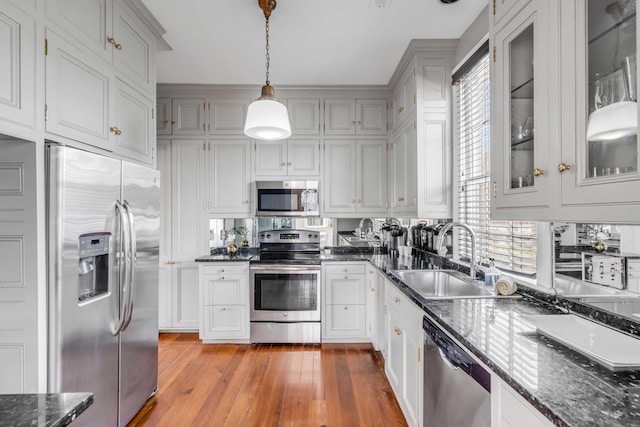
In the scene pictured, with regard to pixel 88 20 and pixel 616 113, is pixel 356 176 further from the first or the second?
pixel 616 113

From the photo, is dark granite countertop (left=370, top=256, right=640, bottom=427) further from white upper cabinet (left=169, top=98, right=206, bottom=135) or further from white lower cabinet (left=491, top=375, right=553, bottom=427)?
white upper cabinet (left=169, top=98, right=206, bottom=135)

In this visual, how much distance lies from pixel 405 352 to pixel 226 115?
9.85ft

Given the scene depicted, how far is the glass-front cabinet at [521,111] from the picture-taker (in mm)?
1177

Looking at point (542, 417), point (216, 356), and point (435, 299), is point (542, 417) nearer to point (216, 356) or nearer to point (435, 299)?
point (435, 299)

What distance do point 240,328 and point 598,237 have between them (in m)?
3.04

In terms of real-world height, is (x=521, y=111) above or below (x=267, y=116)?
below

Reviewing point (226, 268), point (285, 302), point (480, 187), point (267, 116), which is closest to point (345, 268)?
point (285, 302)

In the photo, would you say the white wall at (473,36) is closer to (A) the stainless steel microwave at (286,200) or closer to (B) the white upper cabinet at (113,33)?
(A) the stainless steel microwave at (286,200)

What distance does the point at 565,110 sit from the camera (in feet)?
3.49

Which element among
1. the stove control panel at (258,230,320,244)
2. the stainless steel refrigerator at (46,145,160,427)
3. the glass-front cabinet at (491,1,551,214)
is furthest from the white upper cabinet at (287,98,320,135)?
the glass-front cabinet at (491,1,551,214)

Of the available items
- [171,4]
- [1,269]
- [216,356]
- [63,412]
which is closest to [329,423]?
[216,356]

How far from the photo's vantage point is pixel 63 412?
77 centimetres

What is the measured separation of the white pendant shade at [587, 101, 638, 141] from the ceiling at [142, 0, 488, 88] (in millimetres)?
1669

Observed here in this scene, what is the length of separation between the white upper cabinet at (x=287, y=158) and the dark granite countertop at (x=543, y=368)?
237cm
